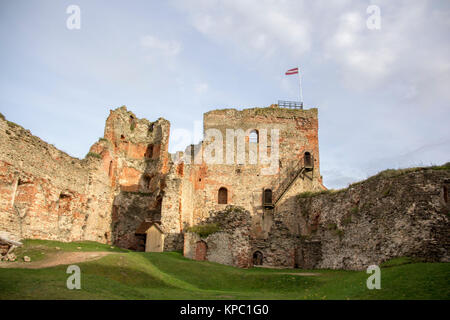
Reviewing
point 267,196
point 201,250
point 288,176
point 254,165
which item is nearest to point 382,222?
point 201,250

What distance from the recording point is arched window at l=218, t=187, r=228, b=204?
32781 mm

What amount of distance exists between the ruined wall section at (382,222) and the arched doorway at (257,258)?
2.88 metres

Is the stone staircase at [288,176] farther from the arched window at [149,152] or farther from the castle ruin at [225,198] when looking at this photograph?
the arched window at [149,152]

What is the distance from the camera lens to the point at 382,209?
20.7 meters

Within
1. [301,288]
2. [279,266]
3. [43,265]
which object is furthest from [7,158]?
[279,266]

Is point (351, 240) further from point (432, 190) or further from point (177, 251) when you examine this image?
point (177, 251)

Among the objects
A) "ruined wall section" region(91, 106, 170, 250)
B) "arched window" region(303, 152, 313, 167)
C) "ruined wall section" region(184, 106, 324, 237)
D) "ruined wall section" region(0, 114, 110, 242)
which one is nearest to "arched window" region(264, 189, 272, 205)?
"ruined wall section" region(184, 106, 324, 237)

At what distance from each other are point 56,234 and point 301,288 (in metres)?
15.6

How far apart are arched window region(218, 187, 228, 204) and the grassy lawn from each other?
416 inches

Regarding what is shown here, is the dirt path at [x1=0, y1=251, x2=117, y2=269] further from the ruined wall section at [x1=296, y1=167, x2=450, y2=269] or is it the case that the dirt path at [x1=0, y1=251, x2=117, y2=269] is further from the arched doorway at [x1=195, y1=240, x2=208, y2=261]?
the ruined wall section at [x1=296, y1=167, x2=450, y2=269]

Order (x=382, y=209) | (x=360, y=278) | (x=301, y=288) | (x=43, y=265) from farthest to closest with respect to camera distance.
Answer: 1. (x=382, y=209)
2. (x=301, y=288)
3. (x=43, y=265)
4. (x=360, y=278)

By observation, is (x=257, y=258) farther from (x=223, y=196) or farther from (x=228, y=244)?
(x=223, y=196)

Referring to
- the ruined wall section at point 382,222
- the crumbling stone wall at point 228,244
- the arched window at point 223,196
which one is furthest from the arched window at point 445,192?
the arched window at point 223,196
